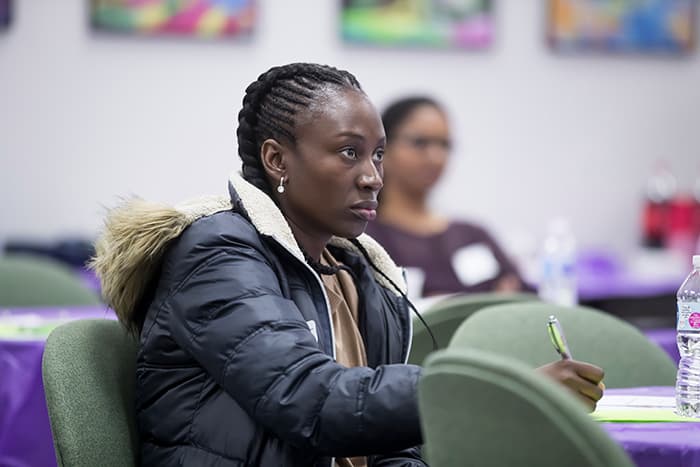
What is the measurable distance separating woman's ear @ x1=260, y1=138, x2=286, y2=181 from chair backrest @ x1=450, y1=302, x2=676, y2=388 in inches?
26.4

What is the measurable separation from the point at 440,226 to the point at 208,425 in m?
2.81

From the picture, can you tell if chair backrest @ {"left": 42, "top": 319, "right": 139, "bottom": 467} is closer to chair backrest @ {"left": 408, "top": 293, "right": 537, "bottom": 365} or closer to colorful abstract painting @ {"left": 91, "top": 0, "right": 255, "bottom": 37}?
chair backrest @ {"left": 408, "top": 293, "right": 537, "bottom": 365}

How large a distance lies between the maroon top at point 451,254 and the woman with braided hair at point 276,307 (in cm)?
215

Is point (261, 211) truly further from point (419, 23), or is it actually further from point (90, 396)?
point (419, 23)

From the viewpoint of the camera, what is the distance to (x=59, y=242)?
5.23 metres

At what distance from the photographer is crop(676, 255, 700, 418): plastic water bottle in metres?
1.92

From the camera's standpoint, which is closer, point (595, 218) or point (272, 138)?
point (272, 138)

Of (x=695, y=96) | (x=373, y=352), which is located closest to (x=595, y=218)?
(x=695, y=96)

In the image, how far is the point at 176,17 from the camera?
5582mm

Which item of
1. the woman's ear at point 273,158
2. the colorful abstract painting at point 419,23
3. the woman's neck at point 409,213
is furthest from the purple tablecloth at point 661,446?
the colorful abstract painting at point 419,23

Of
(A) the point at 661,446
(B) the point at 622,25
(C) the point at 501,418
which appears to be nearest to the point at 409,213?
(B) the point at 622,25

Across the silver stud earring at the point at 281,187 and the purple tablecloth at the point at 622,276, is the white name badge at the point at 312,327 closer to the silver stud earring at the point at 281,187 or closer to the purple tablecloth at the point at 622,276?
the silver stud earring at the point at 281,187

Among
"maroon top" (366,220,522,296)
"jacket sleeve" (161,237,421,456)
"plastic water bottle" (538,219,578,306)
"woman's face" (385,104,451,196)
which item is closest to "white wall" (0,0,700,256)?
"plastic water bottle" (538,219,578,306)

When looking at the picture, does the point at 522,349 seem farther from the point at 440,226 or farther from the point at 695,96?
the point at 695,96
